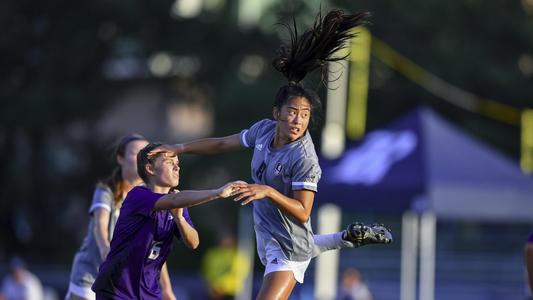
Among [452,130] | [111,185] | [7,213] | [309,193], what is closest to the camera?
[309,193]

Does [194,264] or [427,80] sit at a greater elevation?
[427,80]

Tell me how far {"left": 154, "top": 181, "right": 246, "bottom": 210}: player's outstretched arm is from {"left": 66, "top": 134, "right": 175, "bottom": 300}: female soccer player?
1.86 meters

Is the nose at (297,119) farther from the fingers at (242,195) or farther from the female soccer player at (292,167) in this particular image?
the fingers at (242,195)

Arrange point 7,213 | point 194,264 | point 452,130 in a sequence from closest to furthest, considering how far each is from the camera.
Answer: point 452,130 → point 194,264 → point 7,213

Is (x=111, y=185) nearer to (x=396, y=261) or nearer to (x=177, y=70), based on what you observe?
(x=396, y=261)

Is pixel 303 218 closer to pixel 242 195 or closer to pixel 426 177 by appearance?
pixel 242 195

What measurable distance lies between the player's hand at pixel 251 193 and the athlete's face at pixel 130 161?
2212 mm

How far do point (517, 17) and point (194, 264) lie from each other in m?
11.1

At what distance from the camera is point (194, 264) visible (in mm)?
32875

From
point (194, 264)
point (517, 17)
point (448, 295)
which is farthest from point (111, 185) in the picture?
point (517, 17)

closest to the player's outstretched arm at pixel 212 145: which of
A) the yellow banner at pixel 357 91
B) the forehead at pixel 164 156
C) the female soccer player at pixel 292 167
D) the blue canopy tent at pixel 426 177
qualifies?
the female soccer player at pixel 292 167

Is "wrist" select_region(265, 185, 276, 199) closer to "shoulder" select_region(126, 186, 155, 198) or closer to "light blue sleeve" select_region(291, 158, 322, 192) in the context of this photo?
"light blue sleeve" select_region(291, 158, 322, 192)

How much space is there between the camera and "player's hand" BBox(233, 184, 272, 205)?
6715 millimetres

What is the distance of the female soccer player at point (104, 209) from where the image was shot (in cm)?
895
